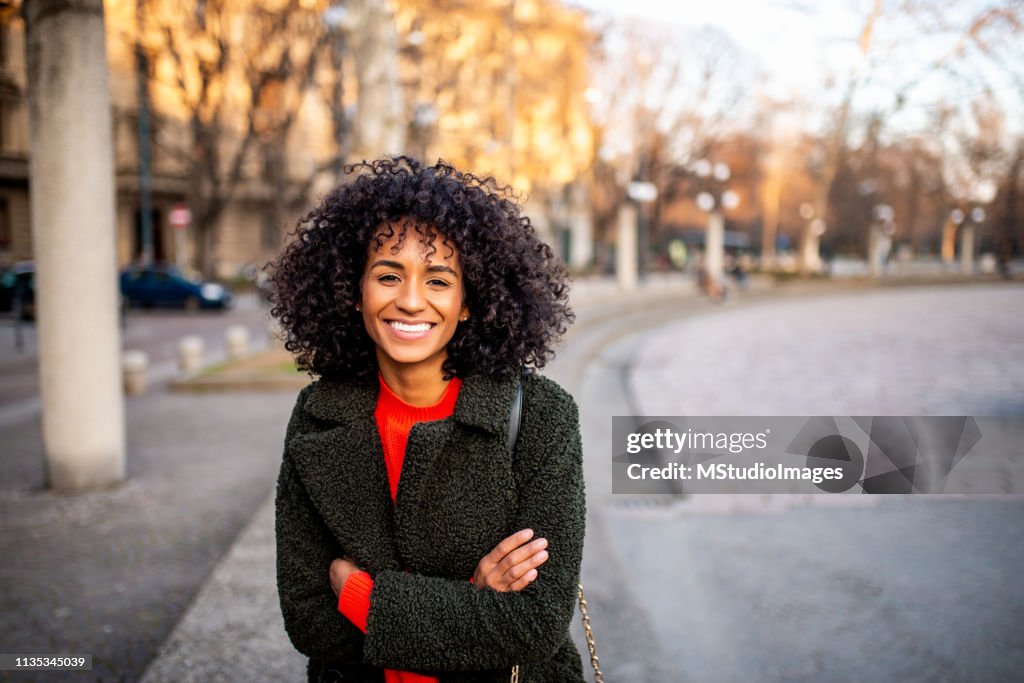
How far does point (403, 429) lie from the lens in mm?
1809

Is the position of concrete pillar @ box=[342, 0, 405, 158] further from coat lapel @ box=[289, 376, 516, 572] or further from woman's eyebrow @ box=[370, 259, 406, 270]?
coat lapel @ box=[289, 376, 516, 572]

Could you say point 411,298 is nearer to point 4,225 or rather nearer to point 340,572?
point 340,572

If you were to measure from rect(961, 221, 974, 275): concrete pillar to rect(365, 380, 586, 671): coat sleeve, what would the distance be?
13.7m

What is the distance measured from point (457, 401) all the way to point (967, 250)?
15.8 metres

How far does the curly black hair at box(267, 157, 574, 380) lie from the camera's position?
71.6 inches

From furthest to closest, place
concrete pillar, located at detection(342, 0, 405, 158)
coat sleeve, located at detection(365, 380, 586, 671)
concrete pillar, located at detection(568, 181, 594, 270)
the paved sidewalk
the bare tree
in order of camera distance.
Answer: concrete pillar, located at detection(568, 181, 594, 270) < the bare tree < concrete pillar, located at detection(342, 0, 405, 158) < the paved sidewalk < coat sleeve, located at detection(365, 380, 586, 671)

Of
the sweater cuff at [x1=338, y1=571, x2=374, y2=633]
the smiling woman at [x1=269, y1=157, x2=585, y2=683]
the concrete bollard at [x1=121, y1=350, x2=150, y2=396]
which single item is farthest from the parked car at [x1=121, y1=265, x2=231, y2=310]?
the sweater cuff at [x1=338, y1=571, x2=374, y2=633]

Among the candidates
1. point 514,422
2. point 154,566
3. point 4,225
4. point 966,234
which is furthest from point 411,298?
point 4,225

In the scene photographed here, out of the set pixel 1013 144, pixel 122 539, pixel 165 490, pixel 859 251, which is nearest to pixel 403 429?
pixel 122 539

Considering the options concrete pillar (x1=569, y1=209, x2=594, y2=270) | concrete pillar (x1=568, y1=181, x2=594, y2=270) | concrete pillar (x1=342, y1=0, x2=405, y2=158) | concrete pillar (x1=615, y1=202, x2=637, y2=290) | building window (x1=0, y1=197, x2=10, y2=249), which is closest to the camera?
concrete pillar (x1=342, y1=0, x2=405, y2=158)

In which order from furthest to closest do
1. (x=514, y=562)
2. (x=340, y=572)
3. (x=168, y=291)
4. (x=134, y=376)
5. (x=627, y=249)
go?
(x=627, y=249), (x=168, y=291), (x=134, y=376), (x=340, y=572), (x=514, y=562)

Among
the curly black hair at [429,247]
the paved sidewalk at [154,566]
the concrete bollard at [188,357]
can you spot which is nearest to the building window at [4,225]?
the concrete bollard at [188,357]

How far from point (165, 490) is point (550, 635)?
5.09 m

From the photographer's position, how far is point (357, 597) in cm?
168
